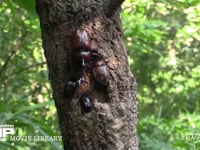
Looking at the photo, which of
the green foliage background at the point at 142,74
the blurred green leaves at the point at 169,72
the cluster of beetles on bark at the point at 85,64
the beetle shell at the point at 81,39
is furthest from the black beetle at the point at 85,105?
the blurred green leaves at the point at 169,72

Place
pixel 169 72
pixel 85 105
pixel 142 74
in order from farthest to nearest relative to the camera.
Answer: pixel 169 72
pixel 142 74
pixel 85 105

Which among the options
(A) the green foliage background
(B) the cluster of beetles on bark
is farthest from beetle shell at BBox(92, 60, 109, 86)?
(A) the green foliage background

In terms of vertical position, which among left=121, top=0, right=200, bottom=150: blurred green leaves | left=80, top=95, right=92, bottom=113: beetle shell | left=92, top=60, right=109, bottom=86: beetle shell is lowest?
left=80, top=95, right=92, bottom=113: beetle shell

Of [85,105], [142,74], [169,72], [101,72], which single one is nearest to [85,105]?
[85,105]

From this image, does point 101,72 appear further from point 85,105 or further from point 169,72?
point 169,72

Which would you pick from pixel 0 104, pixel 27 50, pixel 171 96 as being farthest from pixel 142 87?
pixel 0 104

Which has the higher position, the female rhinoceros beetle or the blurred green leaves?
the blurred green leaves

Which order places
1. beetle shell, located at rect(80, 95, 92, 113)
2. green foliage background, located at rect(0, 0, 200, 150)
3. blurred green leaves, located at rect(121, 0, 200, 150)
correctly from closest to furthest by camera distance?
beetle shell, located at rect(80, 95, 92, 113) < green foliage background, located at rect(0, 0, 200, 150) < blurred green leaves, located at rect(121, 0, 200, 150)

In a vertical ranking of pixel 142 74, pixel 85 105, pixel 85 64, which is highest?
pixel 142 74

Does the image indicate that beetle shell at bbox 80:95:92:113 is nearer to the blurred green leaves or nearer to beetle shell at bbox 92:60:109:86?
beetle shell at bbox 92:60:109:86

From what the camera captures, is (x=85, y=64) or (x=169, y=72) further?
(x=169, y=72)
